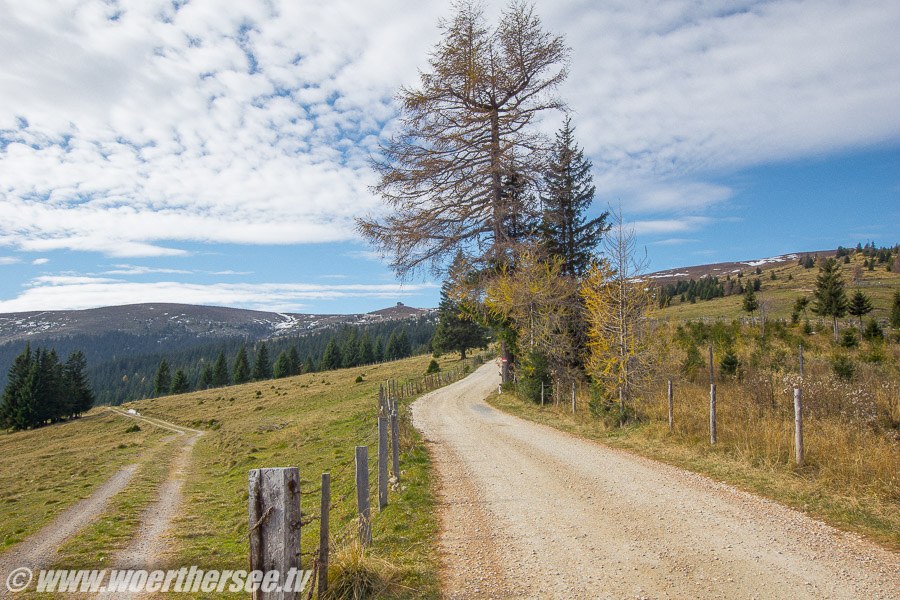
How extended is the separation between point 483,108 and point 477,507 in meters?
19.3

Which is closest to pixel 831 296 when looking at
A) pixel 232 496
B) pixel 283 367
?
pixel 232 496

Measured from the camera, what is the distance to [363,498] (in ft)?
19.9

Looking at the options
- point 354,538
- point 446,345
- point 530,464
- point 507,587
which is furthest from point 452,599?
point 446,345

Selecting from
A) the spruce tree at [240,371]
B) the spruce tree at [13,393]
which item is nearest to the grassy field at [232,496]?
the spruce tree at [13,393]

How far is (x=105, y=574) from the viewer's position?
855cm

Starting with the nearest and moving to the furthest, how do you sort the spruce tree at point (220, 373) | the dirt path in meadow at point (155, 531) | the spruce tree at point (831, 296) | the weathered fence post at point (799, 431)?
the weathered fence post at point (799, 431) < the dirt path in meadow at point (155, 531) < the spruce tree at point (831, 296) < the spruce tree at point (220, 373)

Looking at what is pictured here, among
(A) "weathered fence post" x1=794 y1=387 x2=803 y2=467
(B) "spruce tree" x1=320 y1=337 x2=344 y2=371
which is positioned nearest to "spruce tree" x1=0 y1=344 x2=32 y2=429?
(B) "spruce tree" x1=320 y1=337 x2=344 y2=371

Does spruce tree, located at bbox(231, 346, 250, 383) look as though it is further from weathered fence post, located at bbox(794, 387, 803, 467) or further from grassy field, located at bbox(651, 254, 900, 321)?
weathered fence post, located at bbox(794, 387, 803, 467)

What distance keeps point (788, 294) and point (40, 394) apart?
130 meters

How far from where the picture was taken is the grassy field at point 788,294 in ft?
240

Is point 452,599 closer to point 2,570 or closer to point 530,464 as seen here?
point 530,464

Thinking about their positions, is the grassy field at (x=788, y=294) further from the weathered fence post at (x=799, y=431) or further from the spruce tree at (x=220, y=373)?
the spruce tree at (x=220, y=373)

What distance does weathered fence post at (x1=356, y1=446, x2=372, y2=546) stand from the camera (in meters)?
5.71

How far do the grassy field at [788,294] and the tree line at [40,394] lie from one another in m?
89.8
